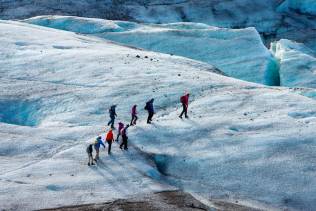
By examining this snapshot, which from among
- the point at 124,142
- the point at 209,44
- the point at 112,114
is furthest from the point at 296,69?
the point at 124,142

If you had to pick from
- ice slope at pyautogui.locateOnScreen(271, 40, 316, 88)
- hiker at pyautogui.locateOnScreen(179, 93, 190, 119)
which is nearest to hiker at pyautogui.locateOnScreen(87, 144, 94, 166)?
hiker at pyautogui.locateOnScreen(179, 93, 190, 119)

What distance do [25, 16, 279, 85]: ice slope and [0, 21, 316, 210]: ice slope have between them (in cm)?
959

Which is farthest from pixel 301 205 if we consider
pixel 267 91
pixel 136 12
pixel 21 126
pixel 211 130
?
pixel 136 12

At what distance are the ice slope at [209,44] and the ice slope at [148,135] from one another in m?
9.59

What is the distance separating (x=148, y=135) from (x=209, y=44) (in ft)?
81.9

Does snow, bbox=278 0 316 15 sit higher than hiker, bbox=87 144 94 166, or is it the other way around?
snow, bbox=278 0 316 15

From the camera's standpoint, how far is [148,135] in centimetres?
2839

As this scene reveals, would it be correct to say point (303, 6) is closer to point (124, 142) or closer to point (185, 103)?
point (185, 103)

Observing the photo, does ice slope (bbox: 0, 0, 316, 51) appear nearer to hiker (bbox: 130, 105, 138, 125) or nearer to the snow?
the snow

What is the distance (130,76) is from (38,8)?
48.4 m

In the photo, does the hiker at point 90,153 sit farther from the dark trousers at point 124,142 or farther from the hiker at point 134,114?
the hiker at point 134,114

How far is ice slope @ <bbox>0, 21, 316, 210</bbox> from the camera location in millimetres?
24312

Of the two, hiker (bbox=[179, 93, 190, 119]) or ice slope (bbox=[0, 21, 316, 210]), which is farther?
hiker (bbox=[179, 93, 190, 119])

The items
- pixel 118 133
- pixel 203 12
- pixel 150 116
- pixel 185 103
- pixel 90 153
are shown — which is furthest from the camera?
pixel 203 12
